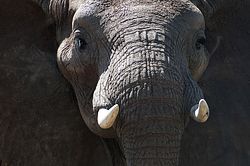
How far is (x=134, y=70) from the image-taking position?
12.1 ft

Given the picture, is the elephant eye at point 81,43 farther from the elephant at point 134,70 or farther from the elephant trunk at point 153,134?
the elephant trunk at point 153,134

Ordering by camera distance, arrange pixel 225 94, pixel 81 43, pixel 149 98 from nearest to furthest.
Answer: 1. pixel 149 98
2. pixel 81 43
3. pixel 225 94

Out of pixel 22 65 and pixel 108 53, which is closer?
pixel 108 53

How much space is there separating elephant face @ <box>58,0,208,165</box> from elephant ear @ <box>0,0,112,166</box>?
165 mm

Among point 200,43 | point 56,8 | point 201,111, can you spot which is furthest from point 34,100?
point 201,111

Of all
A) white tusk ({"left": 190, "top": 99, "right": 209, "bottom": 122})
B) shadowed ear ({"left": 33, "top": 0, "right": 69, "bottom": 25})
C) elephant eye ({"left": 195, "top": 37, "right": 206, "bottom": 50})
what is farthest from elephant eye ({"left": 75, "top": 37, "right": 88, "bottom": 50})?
white tusk ({"left": 190, "top": 99, "right": 209, "bottom": 122})

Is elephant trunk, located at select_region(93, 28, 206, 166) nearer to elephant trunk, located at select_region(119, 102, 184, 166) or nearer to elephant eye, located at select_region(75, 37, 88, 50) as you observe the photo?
elephant trunk, located at select_region(119, 102, 184, 166)

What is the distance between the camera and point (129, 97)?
3654mm

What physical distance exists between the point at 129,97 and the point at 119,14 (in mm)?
379

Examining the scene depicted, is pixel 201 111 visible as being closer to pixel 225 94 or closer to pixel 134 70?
pixel 134 70

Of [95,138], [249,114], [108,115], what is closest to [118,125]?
[108,115]

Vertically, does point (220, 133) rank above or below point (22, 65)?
below

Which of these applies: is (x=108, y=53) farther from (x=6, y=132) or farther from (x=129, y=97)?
(x=6, y=132)

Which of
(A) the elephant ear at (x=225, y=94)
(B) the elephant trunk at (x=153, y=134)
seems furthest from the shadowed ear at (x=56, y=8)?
(B) the elephant trunk at (x=153, y=134)
